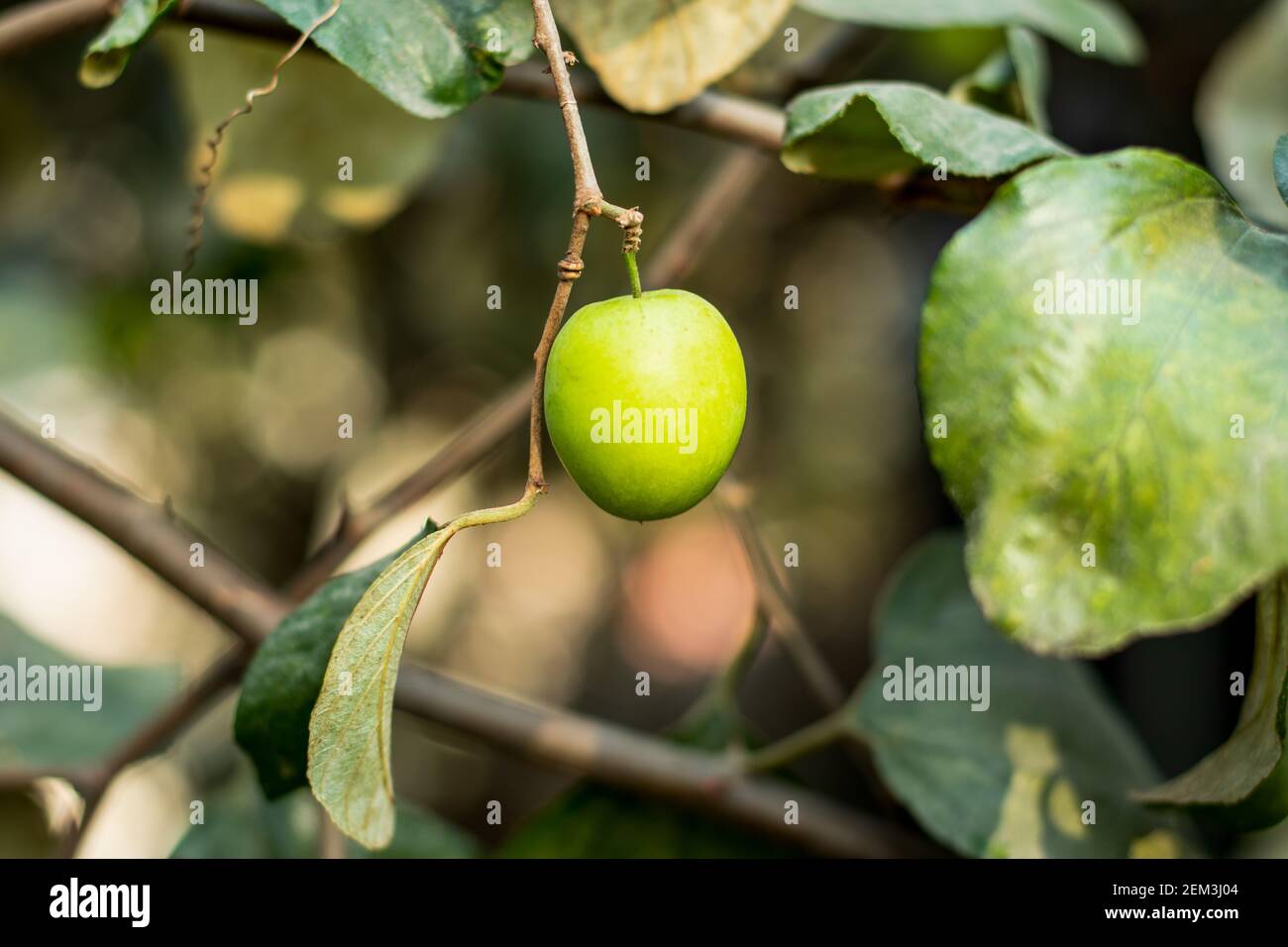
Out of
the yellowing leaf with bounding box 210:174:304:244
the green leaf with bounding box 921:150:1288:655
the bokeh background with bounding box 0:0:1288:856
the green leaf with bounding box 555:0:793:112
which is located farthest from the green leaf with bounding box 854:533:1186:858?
the yellowing leaf with bounding box 210:174:304:244

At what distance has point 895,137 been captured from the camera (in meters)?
0.41

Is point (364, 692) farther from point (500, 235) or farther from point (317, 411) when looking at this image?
point (317, 411)

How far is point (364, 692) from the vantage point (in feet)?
1.13

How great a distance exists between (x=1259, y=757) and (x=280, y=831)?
549mm

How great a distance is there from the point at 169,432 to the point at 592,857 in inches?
34.3

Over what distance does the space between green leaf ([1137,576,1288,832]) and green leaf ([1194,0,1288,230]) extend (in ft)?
1.15

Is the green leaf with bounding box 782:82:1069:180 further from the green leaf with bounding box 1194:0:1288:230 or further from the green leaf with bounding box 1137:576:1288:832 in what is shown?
the green leaf with bounding box 1194:0:1288:230

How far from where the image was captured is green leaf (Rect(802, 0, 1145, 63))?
51cm

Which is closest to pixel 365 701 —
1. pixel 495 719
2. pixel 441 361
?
pixel 495 719

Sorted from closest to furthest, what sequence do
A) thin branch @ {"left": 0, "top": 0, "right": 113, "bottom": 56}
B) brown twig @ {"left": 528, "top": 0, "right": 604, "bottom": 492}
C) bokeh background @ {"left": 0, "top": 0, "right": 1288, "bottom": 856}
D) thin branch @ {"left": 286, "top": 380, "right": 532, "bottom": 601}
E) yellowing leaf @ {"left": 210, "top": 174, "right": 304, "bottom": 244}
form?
1. brown twig @ {"left": 528, "top": 0, "right": 604, "bottom": 492}
2. thin branch @ {"left": 0, "top": 0, "right": 113, "bottom": 56}
3. thin branch @ {"left": 286, "top": 380, "right": 532, "bottom": 601}
4. yellowing leaf @ {"left": 210, "top": 174, "right": 304, "bottom": 244}
5. bokeh background @ {"left": 0, "top": 0, "right": 1288, "bottom": 856}

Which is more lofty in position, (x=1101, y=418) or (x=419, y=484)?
(x=1101, y=418)

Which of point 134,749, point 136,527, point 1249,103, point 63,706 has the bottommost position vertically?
point 63,706

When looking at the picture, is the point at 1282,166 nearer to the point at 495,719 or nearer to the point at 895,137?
the point at 895,137
